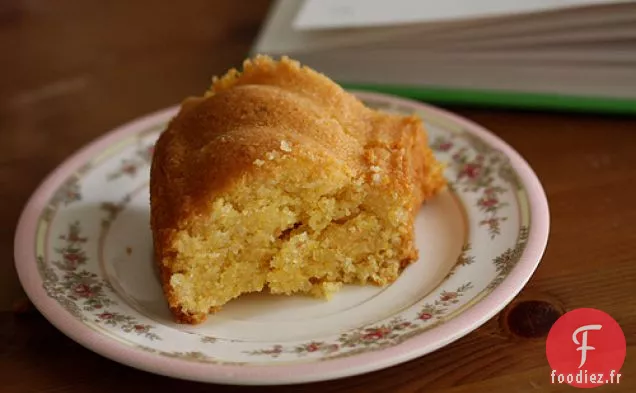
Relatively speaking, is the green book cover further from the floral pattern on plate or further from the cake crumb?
the cake crumb

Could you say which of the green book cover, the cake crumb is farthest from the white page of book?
the cake crumb

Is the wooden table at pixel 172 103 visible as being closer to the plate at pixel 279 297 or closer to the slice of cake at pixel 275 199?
the plate at pixel 279 297

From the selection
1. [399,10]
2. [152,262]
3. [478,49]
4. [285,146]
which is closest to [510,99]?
[478,49]

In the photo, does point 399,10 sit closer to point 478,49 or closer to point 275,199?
point 478,49

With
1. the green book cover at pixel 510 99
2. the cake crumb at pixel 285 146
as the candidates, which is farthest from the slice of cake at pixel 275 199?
the green book cover at pixel 510 99

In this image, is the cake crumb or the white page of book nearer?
the cake crumb
